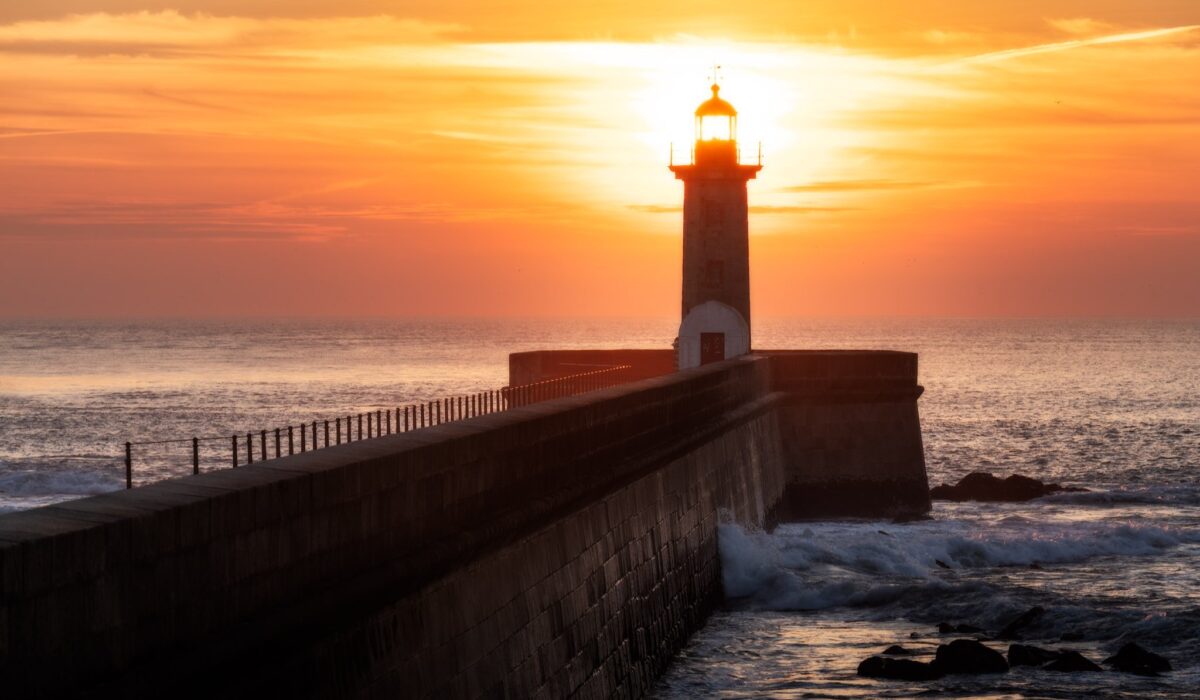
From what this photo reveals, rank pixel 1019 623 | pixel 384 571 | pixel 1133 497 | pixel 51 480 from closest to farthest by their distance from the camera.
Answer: pixel 384 571
pixel 1019 623
pixel 1133 497
pixel 51 480

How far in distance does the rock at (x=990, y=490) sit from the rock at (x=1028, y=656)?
76.6 ft

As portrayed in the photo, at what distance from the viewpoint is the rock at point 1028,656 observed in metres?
17.9

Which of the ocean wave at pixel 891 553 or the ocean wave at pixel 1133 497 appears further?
the ocean wave at pixel 1133 497

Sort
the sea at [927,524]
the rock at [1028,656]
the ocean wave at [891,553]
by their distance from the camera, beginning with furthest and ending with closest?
1. the ocean wave at [891,553]
2. the sea at [927,524]
3. the rock at [1028,656]

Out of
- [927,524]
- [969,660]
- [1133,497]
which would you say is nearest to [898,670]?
[969,660]

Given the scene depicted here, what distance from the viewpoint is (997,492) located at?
42.1 meters

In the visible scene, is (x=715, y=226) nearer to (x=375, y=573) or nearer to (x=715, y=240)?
(x=715, y=240)

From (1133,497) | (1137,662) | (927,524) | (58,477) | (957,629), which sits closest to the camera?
(1137,662)

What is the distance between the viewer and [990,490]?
42.1m

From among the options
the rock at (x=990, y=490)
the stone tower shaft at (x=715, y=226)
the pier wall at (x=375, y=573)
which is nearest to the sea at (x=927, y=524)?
the rock at (x=990, y=490)

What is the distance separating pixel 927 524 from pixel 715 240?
27.5 ft

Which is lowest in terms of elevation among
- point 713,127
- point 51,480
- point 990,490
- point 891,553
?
point 990,490

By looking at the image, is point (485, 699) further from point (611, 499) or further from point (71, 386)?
point (71, 386)

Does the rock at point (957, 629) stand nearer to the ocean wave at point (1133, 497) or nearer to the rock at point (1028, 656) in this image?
the rock at point (1028, 656)
